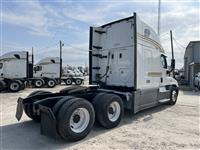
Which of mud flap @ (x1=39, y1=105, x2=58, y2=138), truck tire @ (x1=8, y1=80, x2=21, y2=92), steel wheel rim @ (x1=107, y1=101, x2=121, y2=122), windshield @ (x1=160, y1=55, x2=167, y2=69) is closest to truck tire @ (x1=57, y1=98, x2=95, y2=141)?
mud flap @ (x1=39, y1=105, x2=58, y2=138)

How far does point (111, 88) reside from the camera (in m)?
8.83

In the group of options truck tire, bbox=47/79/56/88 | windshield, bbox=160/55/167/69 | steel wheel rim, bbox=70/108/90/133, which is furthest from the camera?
truck tire, bbox=47/79/56/88

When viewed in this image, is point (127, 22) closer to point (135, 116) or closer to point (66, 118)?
point (135, 116)

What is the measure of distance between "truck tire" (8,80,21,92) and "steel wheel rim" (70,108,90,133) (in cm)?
1491

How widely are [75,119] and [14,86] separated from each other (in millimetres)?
15073

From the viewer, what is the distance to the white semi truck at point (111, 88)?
17.8 feet

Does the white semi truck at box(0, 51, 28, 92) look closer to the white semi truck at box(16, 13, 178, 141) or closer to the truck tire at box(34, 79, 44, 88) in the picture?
the truck tire at box(34, 79, 44, 88)

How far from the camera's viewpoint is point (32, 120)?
7.48 m

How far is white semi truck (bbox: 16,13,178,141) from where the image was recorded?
544 centimetres

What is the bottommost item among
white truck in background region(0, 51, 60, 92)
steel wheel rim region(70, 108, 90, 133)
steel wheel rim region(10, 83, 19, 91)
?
steel wheel rim region(70, 108, 90, 133)

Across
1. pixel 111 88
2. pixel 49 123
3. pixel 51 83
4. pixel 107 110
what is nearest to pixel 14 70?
pixel 51 83

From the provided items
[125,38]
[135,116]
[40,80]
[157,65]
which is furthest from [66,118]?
[40,80]

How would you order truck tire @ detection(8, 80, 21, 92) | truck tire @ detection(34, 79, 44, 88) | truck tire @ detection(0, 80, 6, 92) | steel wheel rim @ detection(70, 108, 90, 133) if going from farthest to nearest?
truck tire @ detection(34, 79, 44, 88)
truck tire @ detection(8, 80, 21, 92)
truck tire @ detection(0, 80, 6, 92)
steel wheel rim @ detection(70, 108, 90, 133)

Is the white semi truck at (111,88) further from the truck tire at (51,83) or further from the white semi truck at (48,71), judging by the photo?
the white semi truck at (48,71)
